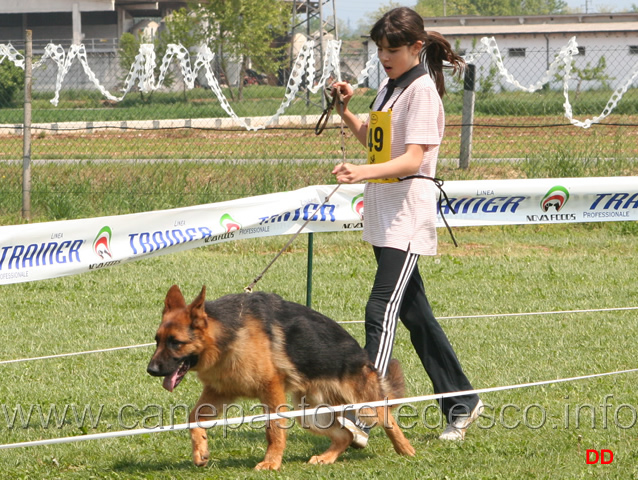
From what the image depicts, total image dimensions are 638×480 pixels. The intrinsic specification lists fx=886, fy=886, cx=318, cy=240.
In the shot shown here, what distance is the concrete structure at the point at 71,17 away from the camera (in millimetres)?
50625

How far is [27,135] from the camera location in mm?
11469

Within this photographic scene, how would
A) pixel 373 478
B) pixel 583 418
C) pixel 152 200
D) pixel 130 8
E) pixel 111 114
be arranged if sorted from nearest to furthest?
pixel 373 478
pixel 583 418
pixel 152 200
pixel 111 114
pixel 130 8

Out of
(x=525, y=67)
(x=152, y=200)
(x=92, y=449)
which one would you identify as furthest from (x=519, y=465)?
(x=525, y=67)

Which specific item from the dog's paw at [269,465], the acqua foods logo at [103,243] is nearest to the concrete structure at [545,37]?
the acqua foods logo at [103,243]

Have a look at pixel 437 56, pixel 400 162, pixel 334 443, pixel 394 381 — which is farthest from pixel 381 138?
pixel 334 443

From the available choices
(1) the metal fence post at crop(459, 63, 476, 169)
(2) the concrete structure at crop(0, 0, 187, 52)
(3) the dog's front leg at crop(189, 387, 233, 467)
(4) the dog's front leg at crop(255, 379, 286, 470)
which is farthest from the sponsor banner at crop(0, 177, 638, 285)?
(2) the concrete structure at crop(0, 0, 187, 52)

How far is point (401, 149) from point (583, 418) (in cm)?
190

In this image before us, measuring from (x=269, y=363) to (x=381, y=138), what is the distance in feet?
4.26

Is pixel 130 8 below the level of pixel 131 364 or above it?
above

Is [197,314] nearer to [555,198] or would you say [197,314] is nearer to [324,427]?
[324,427]

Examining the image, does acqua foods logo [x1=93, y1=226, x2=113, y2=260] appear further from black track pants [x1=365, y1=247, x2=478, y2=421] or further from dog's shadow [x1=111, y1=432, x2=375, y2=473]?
black track pants [x1=365, y1=247, x2=478, y2=421]

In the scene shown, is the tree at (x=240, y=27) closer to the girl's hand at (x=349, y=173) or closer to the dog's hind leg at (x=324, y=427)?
the dog's hind leg at (x=324, y=427)

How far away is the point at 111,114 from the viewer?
2353cm

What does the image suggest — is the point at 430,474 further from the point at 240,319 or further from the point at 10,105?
the point at 10,105
